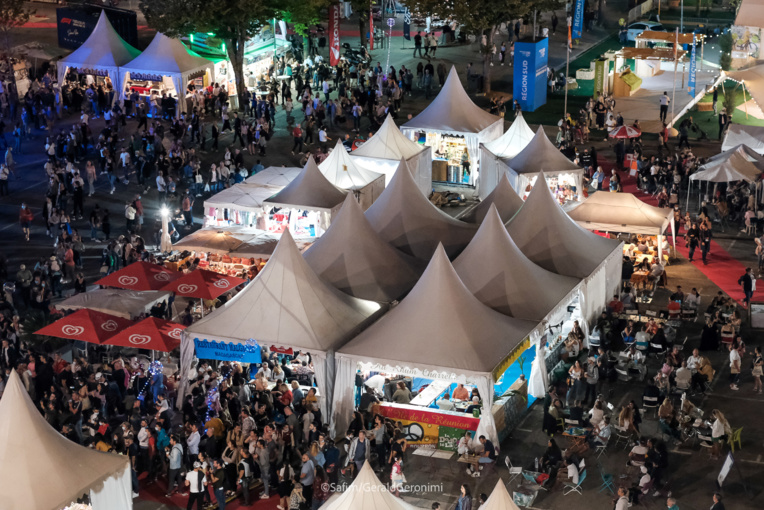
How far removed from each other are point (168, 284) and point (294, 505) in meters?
9.56

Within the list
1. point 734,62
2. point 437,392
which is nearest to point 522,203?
point 437,392

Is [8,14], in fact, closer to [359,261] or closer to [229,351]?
[359,261]

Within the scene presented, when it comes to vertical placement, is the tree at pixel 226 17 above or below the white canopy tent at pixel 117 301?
above

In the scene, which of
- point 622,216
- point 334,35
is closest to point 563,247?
point 622,216

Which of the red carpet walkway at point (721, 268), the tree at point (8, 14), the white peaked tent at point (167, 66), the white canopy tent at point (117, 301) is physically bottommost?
the red carpet walkway at point (721, 268)

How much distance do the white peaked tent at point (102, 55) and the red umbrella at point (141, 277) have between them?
19.3 metres

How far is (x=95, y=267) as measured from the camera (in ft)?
112

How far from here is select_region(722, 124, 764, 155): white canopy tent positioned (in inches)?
1587

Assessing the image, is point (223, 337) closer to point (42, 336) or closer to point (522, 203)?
point (42, 336)

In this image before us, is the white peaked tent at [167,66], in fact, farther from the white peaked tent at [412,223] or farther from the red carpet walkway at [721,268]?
the red carpet walkway at [721,268]

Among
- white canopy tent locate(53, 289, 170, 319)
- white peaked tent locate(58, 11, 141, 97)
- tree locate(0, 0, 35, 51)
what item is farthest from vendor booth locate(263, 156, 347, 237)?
tree locate(0, 0, 35, 51)

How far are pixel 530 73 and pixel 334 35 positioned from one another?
8.22 m

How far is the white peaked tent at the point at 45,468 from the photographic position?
1839cm

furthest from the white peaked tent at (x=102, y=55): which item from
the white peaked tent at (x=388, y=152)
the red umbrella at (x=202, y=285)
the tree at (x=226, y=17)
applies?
the red umbrella at (x=202, y=285)
